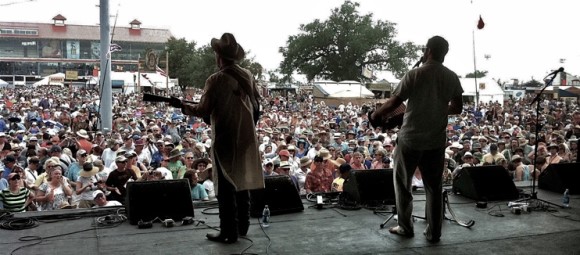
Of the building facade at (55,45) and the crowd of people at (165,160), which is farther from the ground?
the building facade at (55,45)

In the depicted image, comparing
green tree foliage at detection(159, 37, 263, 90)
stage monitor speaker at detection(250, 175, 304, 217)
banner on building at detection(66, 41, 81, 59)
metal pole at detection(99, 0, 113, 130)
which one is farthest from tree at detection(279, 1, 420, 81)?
banner on building at detection(66, 41, 81, 59)

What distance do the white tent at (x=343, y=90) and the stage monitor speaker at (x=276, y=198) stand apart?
25.3m

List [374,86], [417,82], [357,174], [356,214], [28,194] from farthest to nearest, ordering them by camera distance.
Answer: [374,86] → [28,194] → [357,174] → [356,214] → [417,82]

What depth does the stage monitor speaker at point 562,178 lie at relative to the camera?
564cm

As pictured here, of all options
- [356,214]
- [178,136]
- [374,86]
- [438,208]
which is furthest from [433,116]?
[374,86]

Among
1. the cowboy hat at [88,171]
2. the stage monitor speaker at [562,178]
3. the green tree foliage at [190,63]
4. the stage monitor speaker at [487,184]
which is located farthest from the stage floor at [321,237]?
the green tree foliage at [190,63]

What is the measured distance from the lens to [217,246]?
143 inches

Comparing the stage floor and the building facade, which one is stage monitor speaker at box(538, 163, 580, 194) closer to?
the stage floor

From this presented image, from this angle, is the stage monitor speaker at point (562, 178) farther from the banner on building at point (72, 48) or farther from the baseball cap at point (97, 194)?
the banner on building at point (72, 48)

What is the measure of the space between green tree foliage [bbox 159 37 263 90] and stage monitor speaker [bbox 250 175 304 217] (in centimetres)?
3476

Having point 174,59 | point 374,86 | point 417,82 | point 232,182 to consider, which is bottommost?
point 232,182

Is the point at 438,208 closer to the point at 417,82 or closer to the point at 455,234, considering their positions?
the point at 455,234

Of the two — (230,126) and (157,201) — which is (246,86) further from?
(157,201)

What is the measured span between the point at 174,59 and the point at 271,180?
1862 inches
